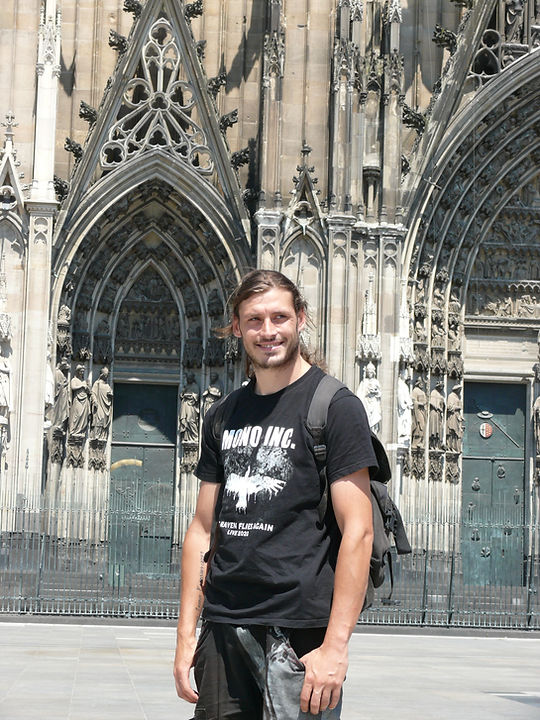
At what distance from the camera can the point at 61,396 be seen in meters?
22.7

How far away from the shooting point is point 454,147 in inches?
912

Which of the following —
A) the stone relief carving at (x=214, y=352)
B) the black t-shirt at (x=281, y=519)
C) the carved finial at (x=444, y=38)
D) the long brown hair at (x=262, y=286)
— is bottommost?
the black t-shirt at (x=281, y=519)

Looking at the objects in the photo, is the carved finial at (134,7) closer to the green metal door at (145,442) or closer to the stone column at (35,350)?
the stone column at (35,350)

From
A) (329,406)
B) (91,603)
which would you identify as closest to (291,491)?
(329,406)

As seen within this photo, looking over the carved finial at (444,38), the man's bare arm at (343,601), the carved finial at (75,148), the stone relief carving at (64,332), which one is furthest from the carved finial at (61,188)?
the man's bare arm at (343,601)

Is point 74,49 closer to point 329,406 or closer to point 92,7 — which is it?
point 92,7

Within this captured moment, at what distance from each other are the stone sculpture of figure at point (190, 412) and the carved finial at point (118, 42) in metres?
5.73

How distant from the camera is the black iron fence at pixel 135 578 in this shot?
722 inches

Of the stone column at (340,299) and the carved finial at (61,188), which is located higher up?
the carved finial at (61,188)

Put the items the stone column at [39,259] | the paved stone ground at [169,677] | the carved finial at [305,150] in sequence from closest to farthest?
the paved stone ground at [169,677] → the stone column at [39,259] → the carved finial at [305,150]

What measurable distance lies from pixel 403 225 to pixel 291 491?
1887 centimetres

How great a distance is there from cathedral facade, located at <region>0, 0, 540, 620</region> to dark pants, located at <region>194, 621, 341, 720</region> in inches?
630

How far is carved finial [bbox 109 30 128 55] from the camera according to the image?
74.6ft

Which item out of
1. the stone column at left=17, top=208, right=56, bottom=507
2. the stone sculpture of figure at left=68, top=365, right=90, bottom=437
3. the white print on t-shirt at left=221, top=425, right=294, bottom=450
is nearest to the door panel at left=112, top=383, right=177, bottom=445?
the stone sculpture of figure at left=68, top=365, right=90, bottom=437
